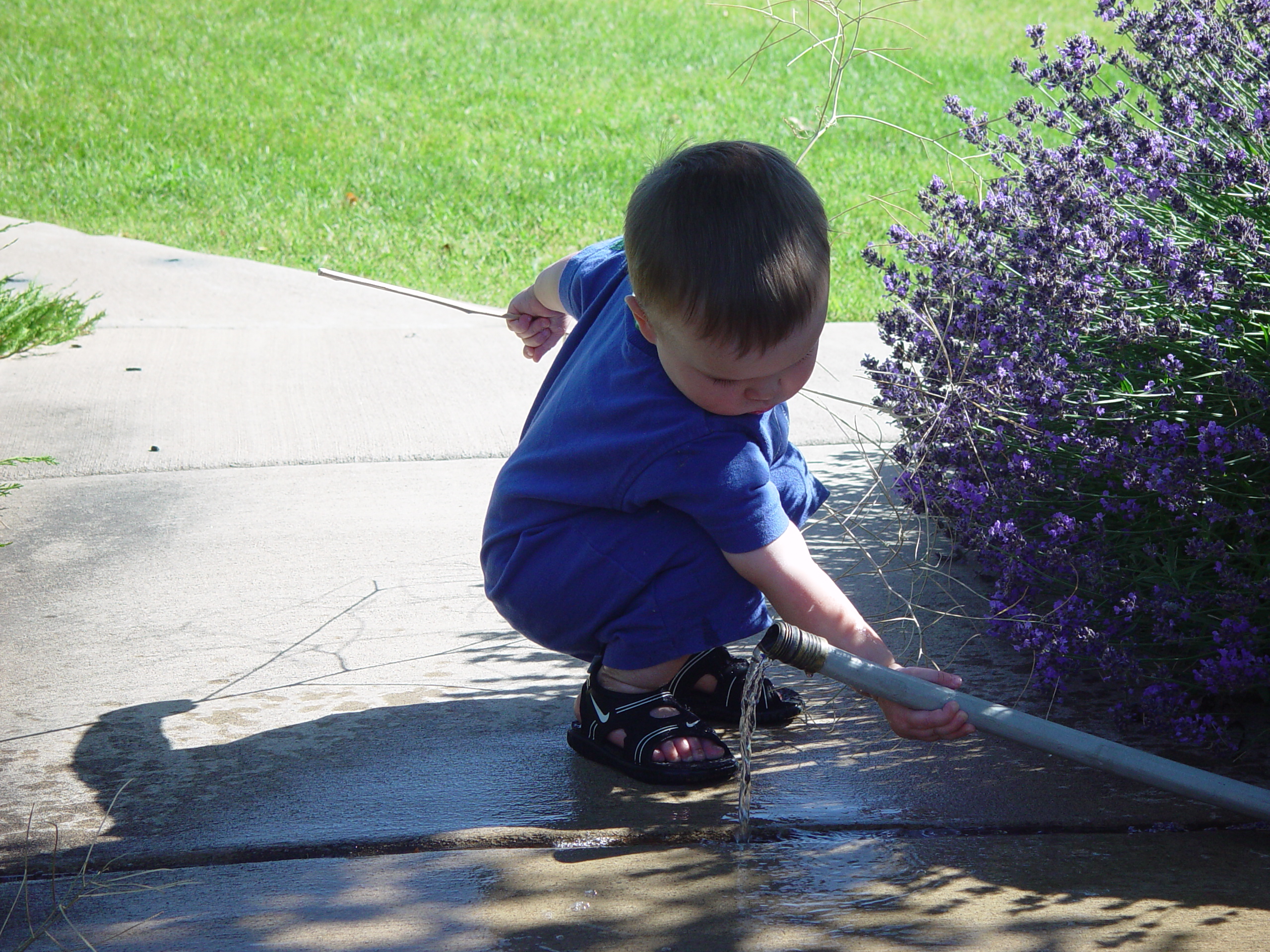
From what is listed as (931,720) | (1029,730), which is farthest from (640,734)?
(1029,730)

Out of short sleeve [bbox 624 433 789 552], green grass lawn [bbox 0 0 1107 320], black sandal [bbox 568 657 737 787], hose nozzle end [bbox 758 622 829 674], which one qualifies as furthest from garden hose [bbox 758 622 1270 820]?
green grass lawn [bbox 0 0 1107 320]

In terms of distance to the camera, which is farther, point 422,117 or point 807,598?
point 422,117

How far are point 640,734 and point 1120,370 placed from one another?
0.99m

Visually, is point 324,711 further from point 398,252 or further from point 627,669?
point 398,252

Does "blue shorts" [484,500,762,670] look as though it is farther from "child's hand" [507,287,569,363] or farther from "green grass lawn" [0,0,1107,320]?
"green grass lawn" [0,0,1107,320]

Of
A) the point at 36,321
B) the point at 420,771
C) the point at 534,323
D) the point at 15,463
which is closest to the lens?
the point at 420,771

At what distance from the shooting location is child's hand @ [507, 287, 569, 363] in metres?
2.61

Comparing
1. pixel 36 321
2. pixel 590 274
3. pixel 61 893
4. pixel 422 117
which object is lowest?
pixel 61 893

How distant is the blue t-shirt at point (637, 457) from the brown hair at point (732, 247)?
15 cm

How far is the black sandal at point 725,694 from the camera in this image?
2125 millimetres

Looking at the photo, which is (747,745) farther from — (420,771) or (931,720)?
(420,771)

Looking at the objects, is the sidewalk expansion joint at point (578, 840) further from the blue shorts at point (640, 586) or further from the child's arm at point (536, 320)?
the child's arm at point (536, 320)

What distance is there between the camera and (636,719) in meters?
1.96

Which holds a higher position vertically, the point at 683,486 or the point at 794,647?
the point at 683,486
